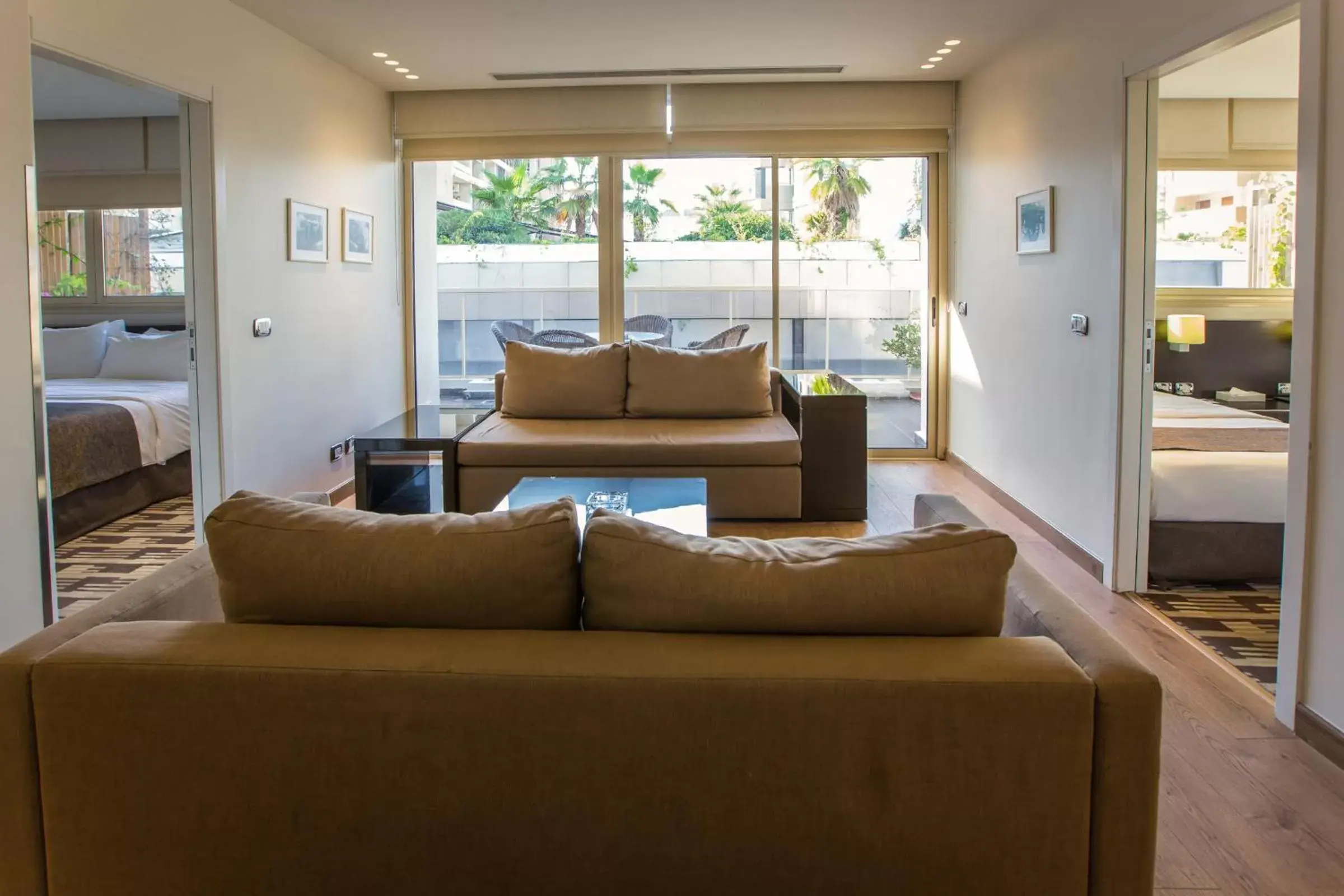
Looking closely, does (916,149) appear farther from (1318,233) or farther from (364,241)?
(1318,233)

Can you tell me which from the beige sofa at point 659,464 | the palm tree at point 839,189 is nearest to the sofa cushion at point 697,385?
the beige sofa at point 659,464

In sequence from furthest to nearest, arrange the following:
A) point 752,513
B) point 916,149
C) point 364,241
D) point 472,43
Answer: point 916,149, point 364,241, point 472,43, point 752,513

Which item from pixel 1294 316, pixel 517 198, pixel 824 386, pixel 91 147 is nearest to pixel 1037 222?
pixel 824 386

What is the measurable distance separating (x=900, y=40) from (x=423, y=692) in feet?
16.5

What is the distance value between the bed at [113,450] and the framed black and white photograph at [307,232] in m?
0.96

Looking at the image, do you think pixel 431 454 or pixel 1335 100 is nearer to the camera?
pixel 1335 100

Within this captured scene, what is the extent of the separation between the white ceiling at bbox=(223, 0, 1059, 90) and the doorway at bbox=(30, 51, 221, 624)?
0.97m

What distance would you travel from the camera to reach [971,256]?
6.55 m

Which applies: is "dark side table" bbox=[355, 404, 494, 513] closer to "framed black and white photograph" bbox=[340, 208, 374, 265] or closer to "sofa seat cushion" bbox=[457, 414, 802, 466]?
"sofa seat cushion" bbox=[457, 414, 802, 466]

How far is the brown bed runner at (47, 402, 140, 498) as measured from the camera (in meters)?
4.99

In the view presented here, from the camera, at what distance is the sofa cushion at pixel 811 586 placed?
1.54m

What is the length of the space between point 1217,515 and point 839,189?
3.72 metres

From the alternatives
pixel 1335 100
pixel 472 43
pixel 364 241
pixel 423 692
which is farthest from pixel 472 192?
pixel 423 692

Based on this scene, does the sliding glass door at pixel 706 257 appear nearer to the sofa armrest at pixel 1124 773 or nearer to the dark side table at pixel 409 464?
the dark side table at pixel 409 464
